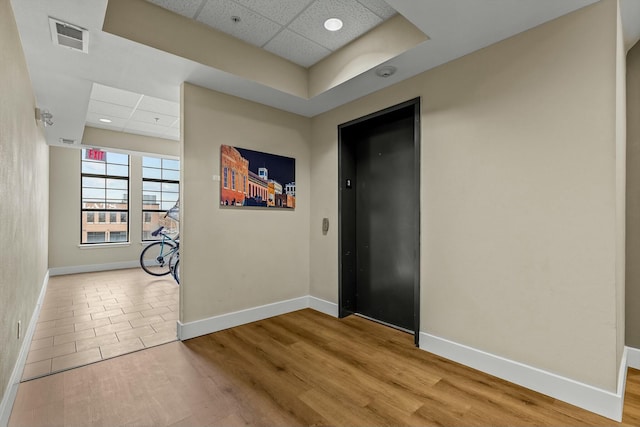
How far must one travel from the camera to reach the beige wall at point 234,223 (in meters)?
2.99

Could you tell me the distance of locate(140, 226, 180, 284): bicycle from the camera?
567 cm

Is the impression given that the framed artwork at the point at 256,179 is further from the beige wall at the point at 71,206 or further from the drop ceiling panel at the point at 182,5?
the beige wall at the point at 71,206

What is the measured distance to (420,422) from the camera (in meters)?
1.74

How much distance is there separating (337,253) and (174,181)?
5.73 meters

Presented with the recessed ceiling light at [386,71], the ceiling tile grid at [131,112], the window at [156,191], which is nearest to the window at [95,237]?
the window at [156,191]

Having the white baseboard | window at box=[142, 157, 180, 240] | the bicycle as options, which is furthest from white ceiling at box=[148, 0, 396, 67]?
window at box=[142, 157, 180, 240]

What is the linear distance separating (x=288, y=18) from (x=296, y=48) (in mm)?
462

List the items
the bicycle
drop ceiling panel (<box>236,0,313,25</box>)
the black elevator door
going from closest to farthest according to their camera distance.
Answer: drop ceiling panel (<box>236,0,313,25</box>) < the black elevator door < the bicycle

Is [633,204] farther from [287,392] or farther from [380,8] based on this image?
[287,392]

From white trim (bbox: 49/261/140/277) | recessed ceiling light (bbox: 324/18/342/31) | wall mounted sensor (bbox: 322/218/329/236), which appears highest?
recessed ceiling light (bbox: 324/18/342/31)

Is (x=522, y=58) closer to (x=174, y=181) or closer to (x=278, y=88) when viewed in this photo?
(x=278, y=88)

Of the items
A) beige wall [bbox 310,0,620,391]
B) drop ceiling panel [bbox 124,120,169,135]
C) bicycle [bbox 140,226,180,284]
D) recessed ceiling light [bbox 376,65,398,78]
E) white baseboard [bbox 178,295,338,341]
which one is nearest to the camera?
beige wall [bbox 310,0,620,391]

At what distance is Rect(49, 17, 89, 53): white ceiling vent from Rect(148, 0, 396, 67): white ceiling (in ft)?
1.96

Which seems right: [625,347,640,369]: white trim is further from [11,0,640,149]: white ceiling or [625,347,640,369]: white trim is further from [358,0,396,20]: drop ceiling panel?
[358,0,396,20]: drop ceiling panel
